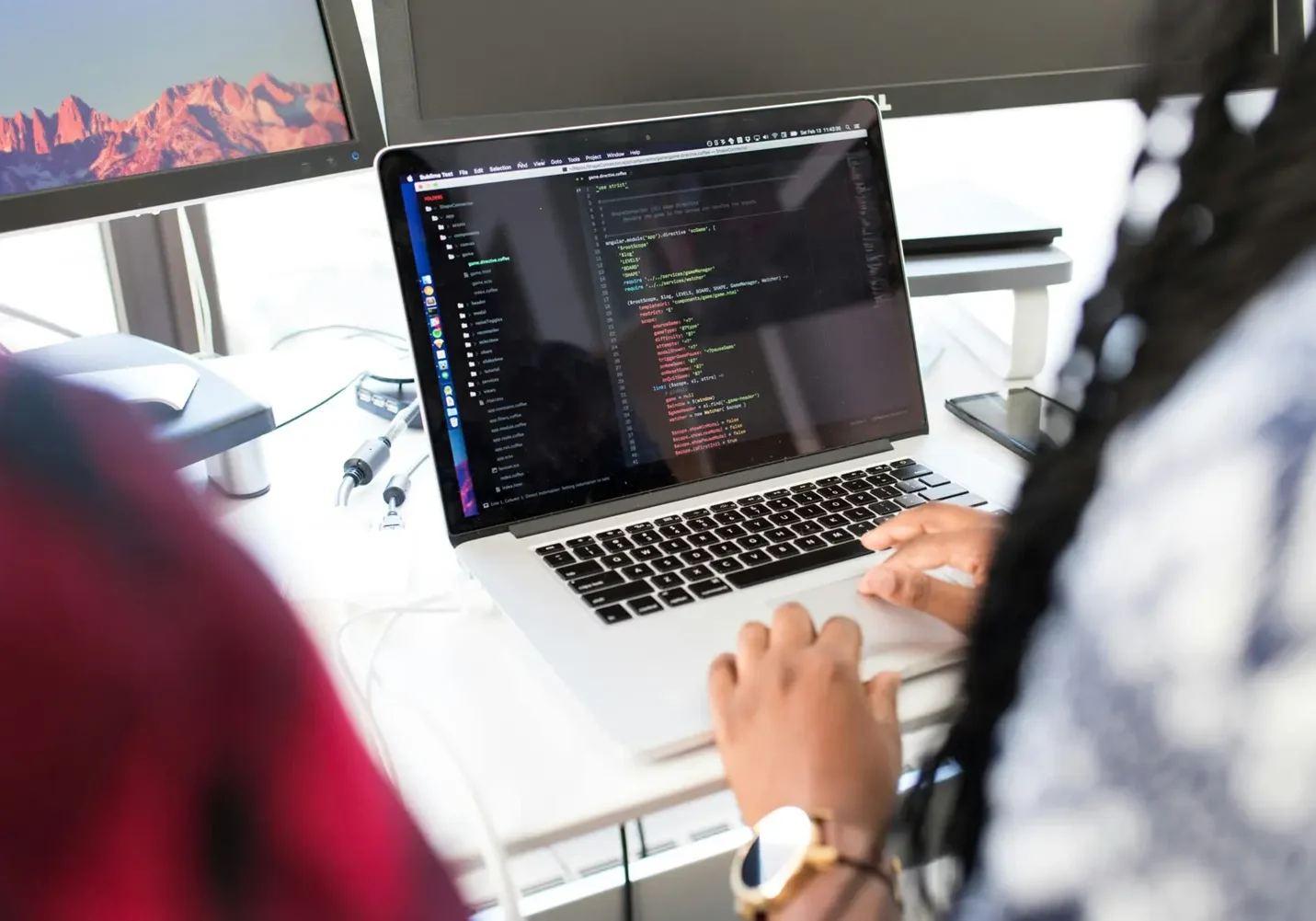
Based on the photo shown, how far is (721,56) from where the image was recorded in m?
0.89

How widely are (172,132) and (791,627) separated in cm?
51

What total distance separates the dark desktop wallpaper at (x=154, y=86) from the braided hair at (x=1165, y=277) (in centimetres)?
60

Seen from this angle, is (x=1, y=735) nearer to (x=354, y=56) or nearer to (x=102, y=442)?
(x=102, y=442)

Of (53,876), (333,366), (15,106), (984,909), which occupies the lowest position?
(984,909)

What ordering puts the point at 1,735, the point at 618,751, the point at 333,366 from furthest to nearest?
the point at 333,366 < the point at 618,751 < the point at 1,735

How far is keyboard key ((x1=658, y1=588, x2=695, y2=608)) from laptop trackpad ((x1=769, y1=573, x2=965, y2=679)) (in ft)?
0.16

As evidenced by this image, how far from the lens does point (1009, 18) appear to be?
0.93 metres

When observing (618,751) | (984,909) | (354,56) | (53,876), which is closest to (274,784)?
(53,876)

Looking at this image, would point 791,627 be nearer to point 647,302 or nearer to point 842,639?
point 842,639

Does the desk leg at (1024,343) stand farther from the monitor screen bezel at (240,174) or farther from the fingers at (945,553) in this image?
the monitor screen bezel at (240,174)

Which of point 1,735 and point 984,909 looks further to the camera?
point 984,909

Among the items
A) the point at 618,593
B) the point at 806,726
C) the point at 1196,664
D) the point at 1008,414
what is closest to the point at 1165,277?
the point at 1196,664

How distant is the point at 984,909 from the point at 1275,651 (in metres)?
0.13

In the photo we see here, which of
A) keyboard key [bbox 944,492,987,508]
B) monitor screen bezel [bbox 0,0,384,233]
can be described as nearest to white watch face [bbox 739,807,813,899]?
keyboard key [bbox 944,492,987,508]
